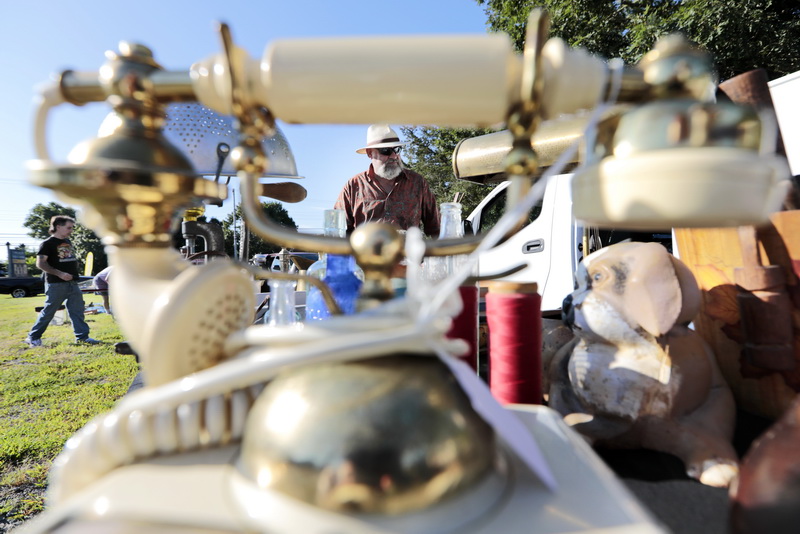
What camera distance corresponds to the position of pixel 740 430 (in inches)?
36.7

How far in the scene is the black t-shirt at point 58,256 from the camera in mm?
4395

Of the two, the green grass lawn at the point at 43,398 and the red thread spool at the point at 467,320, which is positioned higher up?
the red thread spool at the point at 467,320

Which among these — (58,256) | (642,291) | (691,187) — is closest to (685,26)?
(642,291)

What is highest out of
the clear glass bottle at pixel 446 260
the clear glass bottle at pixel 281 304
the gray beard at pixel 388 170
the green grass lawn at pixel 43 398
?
the gray beard at pixel 388 170

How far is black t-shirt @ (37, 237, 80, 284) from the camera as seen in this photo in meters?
4.39

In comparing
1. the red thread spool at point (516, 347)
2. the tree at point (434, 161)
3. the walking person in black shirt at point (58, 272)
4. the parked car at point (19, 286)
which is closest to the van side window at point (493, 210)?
the red thread spool at point (516, 347)

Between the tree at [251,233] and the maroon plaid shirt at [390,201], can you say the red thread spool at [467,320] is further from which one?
the maroon plaid shirt at [390,201]

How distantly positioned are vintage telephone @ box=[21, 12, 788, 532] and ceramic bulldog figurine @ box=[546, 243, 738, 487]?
0.50 meters

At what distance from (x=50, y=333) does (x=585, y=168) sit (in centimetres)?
702

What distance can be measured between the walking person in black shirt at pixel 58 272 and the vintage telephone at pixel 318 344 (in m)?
5.08

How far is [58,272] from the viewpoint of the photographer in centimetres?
446

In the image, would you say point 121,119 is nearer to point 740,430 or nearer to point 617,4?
point 740,430

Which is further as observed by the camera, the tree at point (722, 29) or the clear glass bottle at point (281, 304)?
the tree at point (722, 29)

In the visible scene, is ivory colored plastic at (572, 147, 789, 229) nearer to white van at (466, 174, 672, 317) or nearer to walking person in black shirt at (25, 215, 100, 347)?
white van at (466, 174, 672, 317)
